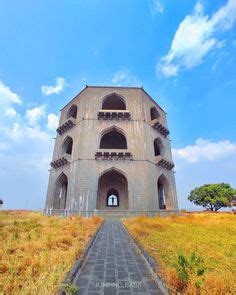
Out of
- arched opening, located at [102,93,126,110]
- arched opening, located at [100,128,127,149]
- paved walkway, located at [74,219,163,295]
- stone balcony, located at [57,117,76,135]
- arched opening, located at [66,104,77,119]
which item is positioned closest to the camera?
paved walkway, located at [74,219,163,295]

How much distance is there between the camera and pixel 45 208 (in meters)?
25.9

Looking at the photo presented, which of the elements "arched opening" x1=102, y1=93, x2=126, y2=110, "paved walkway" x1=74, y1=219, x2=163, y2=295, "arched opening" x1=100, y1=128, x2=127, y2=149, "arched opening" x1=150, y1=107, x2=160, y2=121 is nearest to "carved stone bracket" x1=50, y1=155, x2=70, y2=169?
"arched opening" x1=100, y1=128, x2=127, y2=149

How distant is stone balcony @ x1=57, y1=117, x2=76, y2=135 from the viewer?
26625mm

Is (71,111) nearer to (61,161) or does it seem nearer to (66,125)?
(66,125)

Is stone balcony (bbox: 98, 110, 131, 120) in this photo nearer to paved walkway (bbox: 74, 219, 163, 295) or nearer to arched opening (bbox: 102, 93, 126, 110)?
arched opening (bbox: 102, 93, 126, 110)

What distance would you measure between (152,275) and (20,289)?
7.90ft

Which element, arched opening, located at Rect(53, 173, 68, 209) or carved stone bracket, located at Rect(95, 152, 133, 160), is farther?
arched opening, located at Rect(53, 173, 68, 209)

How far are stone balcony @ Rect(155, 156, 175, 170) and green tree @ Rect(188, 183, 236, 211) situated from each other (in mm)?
19077

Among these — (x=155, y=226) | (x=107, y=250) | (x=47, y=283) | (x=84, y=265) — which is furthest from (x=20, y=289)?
(x=155, y=226)

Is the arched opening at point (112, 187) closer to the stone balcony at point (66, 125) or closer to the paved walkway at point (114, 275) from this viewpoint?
the stone balcony at point (66, 125)

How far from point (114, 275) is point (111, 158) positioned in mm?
19384

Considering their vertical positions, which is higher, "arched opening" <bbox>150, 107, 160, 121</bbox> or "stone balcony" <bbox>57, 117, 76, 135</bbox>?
"arched opening" <bbox>150, 107, 160, 121</bbox>

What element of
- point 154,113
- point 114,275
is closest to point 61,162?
point 154,113

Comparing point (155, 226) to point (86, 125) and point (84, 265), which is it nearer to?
point (84, 265)
